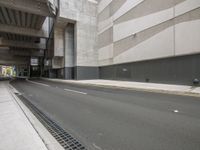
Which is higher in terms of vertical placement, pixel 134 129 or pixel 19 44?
pixel 19 44

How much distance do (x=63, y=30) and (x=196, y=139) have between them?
103ft

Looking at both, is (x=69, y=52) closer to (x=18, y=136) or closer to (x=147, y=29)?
(x=147, y=29)

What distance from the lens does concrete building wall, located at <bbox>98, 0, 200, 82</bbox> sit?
13102 mm

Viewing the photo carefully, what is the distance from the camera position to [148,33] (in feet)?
57.0

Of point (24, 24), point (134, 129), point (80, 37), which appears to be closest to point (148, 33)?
point (80, 37)

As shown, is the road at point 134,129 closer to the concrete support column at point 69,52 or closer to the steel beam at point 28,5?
the steel beam at point 28,5

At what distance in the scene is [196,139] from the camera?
3.11 meters

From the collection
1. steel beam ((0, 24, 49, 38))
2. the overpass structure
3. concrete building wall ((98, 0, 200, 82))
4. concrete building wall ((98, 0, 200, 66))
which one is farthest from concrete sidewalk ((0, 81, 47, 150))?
steel beam ((0, 24, 49, 38))

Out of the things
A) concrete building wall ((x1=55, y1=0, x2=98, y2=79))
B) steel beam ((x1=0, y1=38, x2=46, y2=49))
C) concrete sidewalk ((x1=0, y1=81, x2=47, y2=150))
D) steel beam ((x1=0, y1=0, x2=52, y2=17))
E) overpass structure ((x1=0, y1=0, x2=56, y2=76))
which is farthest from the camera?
steel beam ((x1=0, y1=38, x2=46, y2=49))

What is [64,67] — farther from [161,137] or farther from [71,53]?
[161,137]

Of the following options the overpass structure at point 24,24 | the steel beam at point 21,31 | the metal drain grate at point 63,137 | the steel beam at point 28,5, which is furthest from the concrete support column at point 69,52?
the metal drain grate at point 63,137

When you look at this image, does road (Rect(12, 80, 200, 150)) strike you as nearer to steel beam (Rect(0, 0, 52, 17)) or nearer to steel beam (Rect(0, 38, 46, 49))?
steel beam (Rect(0, 0, 52, 17))

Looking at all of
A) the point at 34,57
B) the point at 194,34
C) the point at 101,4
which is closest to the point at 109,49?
the point at 101,4

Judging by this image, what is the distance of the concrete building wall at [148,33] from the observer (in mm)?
13102
